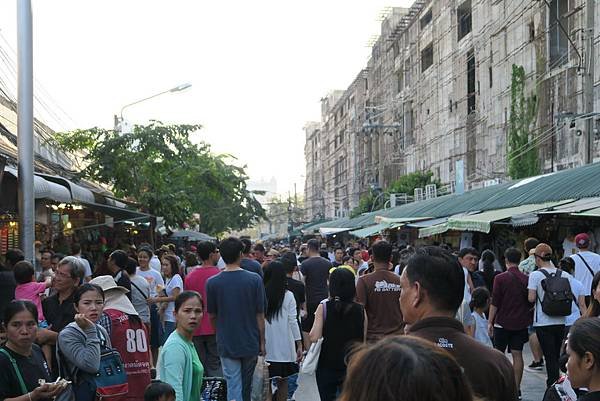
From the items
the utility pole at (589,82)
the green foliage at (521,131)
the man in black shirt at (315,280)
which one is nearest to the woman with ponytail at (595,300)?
the man in black shirt at (315,280)

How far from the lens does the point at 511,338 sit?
29.0 feet

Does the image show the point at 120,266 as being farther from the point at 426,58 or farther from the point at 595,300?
the point at 426,58

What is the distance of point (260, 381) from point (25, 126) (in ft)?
17.4

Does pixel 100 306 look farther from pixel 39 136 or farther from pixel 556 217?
pixel 39 136

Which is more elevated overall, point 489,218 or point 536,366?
point 489,218

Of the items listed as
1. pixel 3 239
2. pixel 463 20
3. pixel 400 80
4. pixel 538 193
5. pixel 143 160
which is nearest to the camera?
pixel 3 239

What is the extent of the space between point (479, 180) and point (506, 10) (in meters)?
8.14

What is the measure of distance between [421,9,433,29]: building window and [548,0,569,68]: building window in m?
19.5

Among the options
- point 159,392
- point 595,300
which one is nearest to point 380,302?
point 595,300

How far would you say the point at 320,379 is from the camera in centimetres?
650

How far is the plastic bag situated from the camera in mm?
7043

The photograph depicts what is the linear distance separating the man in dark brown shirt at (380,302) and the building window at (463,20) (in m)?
34.8

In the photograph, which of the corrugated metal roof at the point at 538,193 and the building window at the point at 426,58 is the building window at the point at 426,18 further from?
the corrugated metal roof at the point at 538,193

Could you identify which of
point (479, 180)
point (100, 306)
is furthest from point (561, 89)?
point (100, 306)
